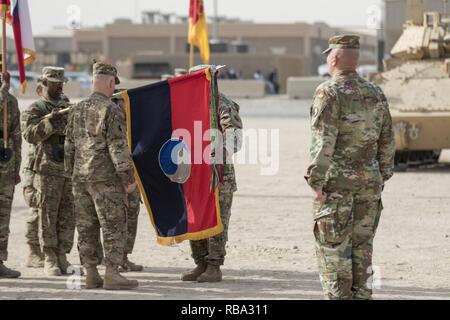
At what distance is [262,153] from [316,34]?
59373 mm

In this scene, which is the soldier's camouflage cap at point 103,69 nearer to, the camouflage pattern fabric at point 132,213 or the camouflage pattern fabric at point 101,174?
the camouflage pattern fabric at point 101,174

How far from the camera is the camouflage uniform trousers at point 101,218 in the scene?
10.1 meters

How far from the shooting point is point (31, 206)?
1149 cm

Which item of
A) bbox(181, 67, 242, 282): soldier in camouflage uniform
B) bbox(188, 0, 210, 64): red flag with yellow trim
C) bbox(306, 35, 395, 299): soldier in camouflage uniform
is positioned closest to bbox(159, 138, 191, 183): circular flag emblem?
bbox(181, 67, 242, 282): soldier in camouflage uniform

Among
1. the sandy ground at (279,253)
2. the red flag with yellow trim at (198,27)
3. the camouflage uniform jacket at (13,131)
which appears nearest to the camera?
the sandy ground at (279,253)

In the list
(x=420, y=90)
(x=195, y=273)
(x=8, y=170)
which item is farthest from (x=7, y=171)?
(x=420, y=90)

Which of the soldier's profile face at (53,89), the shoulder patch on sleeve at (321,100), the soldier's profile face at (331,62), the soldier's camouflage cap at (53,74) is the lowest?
the soldier's profile face at (53,89)

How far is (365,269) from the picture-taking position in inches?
328

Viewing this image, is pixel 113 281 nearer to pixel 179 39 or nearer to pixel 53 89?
pixel 53 89

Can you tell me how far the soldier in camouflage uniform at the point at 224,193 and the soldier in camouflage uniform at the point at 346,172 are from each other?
Answer: 7.95 feet

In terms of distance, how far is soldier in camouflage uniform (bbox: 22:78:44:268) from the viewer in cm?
1144

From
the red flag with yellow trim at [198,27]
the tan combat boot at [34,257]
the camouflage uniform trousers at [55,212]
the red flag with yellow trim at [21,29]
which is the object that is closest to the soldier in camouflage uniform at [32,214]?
the tan combat boot at [34,257]

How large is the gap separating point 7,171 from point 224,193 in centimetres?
198

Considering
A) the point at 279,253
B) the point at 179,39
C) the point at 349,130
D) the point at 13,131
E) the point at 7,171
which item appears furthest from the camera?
the point at 179,39
